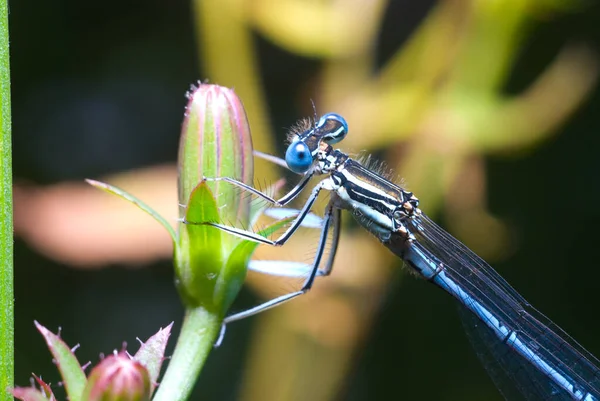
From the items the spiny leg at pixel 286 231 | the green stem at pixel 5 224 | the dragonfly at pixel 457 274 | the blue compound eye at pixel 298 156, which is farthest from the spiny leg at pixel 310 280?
the green stem at pixel 5 224

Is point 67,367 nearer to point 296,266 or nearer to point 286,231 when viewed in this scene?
point 286,231

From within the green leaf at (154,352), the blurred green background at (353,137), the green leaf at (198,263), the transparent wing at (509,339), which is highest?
the blurred green background at (353,137)

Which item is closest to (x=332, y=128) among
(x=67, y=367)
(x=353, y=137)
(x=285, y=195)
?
(x=285, y=195)

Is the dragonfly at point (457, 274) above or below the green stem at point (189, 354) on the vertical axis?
above

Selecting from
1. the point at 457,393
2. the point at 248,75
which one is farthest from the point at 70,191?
the point at 457,393

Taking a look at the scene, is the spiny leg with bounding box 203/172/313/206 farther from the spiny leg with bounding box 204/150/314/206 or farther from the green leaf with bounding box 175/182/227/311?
the green leaf with bounding box 175/182/227/311

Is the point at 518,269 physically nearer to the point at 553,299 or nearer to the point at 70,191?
the point at 553,299

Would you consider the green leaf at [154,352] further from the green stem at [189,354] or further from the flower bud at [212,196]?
the flower bud at [212,196]
